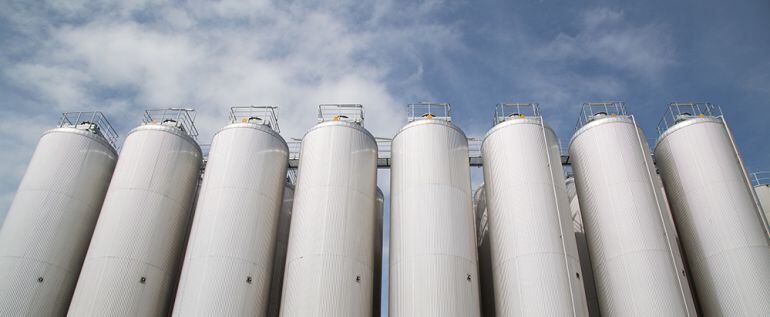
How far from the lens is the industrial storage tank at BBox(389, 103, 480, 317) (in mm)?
21984

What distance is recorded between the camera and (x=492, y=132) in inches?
1096

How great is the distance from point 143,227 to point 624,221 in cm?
2085

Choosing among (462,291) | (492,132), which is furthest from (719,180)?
(462,291)

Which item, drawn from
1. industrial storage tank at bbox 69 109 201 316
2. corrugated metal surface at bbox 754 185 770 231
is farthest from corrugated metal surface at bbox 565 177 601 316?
industrial storage tank at bbox 69 109 201 316

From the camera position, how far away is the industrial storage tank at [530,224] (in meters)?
21.8

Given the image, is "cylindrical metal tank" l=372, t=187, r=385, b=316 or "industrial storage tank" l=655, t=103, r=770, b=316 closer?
"industrial storage tank" l=655, t=103, r=770, b=316

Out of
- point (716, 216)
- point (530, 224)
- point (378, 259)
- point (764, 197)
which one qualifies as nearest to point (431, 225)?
point (530, 224)

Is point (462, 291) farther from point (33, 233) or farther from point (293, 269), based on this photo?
point (33, 233)

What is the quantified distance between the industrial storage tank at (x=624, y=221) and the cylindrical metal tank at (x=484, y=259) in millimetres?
5529

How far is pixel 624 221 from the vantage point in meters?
23.7

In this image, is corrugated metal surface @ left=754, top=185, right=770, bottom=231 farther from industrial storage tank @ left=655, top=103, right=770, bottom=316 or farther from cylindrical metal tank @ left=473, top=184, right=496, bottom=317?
cylindrical metal tank @ left=473, top=184, right=496, bottom=317

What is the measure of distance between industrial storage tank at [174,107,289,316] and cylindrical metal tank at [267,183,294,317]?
184 centimetres

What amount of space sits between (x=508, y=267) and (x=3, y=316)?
20337 millimetres

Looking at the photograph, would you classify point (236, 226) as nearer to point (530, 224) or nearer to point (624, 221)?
point (530, 224)
